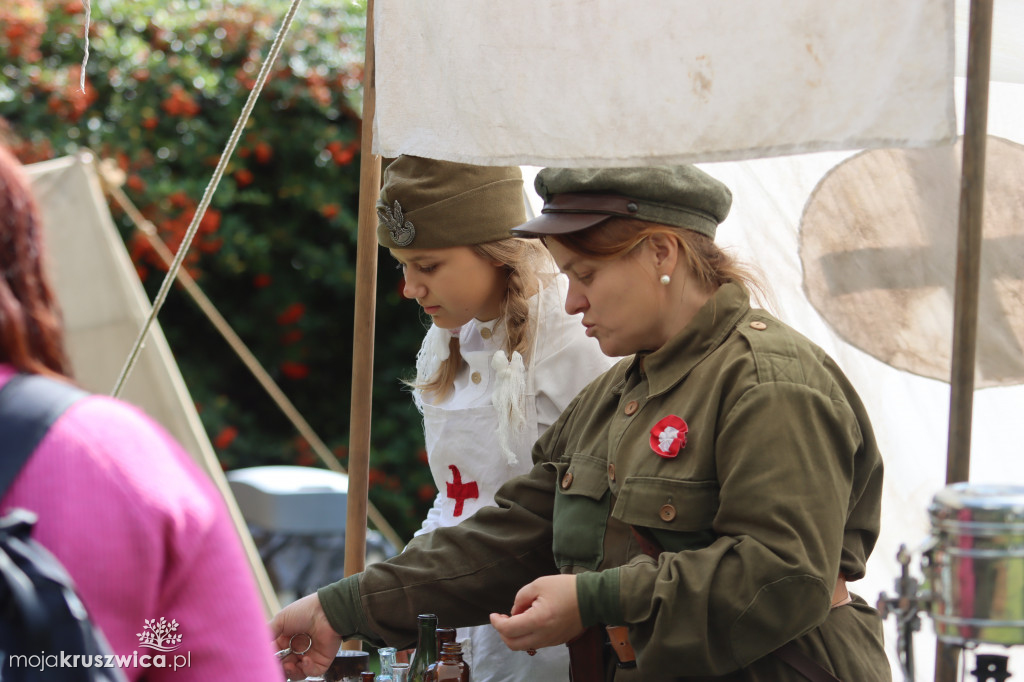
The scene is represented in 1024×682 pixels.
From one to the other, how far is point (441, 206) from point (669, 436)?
31.4 inches

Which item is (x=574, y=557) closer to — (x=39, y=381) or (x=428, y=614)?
(x=428, y=614)

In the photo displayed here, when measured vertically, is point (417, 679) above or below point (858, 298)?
below

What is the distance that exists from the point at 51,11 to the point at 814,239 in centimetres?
525

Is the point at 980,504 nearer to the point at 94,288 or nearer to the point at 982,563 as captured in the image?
the point at 982,563

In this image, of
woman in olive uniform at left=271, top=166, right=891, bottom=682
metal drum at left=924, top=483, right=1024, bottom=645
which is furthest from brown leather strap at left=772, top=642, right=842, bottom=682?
metal drum at left=924, top=483, right=1024, bottom=645

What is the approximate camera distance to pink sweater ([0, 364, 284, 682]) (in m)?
1.03

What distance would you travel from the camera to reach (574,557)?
1.84 meters

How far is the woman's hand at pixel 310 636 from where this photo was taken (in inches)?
76.8

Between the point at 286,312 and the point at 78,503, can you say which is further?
the point at 286,312

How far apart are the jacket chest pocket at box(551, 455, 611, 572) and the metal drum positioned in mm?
728

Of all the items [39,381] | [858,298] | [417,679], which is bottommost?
[417,679]

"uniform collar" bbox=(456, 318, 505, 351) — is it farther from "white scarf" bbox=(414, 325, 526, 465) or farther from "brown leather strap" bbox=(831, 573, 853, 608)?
"brown leather strap" bbox=(831, 573, 853, 608)

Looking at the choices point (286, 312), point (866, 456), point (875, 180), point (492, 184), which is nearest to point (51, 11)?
point (286, 312)

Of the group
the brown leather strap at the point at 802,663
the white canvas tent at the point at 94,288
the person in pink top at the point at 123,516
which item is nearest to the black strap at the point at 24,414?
the person in pink top at the point at 123,516
